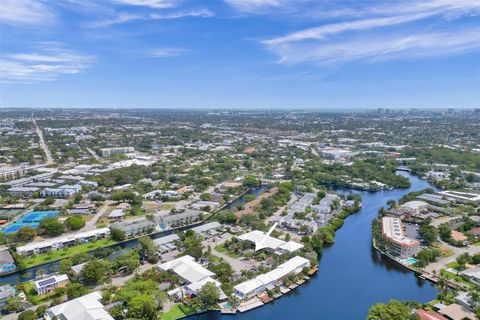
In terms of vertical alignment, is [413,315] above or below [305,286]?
above

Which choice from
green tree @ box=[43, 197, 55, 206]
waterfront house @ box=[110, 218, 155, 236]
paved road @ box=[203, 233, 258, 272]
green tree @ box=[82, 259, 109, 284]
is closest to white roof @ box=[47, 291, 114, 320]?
green tree @ box=[82, 259, 109, 284]

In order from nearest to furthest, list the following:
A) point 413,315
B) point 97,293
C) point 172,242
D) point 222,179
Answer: point 413,315, point 97,293, point 172,242, point 222,179

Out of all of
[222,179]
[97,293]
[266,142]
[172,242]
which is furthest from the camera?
[266,142]

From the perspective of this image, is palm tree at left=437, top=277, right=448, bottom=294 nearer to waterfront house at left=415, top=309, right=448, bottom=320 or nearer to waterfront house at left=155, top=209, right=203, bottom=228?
waterfront house at left=415, top=309, right=448, bottom=320

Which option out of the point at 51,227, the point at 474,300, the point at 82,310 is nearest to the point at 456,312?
the point at 474,300

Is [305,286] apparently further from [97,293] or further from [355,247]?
[97,293]

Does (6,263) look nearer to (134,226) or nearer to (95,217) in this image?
(134,226)

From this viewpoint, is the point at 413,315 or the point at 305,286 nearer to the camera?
the point at 413,315

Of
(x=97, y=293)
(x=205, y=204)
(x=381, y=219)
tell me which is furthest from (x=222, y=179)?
(x=97, y=293)
